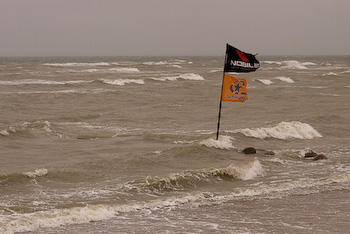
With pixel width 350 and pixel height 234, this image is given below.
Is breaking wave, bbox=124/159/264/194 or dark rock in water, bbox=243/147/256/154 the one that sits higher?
dark rock in water, bbox=243/147/256/154

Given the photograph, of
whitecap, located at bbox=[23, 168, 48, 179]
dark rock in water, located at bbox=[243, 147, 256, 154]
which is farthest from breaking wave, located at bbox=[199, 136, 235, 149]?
whitecap, located at bbox=[23, 168, 48, 179]

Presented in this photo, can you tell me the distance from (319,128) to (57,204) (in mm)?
14236

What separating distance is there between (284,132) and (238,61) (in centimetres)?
594

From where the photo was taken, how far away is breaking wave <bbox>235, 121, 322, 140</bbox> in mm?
19234

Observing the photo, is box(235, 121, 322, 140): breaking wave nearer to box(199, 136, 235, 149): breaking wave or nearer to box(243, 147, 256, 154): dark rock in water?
box(199, 136, 235, 149): breaking wave

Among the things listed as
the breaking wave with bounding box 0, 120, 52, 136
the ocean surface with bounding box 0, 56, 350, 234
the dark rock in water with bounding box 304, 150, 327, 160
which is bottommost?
the breaking wave with bounding box 0, 120, 52, 136

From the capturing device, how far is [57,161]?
46.3 ft

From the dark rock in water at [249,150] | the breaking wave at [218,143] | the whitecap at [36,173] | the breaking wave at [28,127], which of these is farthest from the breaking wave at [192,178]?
the breaking wave at [28,127]

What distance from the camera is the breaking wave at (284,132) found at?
1923 cm

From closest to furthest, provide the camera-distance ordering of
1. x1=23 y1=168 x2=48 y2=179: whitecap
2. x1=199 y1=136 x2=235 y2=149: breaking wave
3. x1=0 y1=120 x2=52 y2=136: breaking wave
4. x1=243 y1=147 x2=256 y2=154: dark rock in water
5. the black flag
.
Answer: x1=23 y1=168 x2=48 y2=179: whitecap → the black flag → x1=243 y1=147 x2=256 y2=154: dark rock in water → x1=199 y1=136 x2=235 y2=149: breaking wave → x1=0 y1=120 x2=52 y2=136: breaking wave

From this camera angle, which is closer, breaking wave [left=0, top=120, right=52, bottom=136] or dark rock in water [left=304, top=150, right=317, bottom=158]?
dark rock in water [left=304, top=150, right=317, bottom=158]

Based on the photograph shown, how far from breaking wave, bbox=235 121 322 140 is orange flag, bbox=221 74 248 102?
12.9 feet

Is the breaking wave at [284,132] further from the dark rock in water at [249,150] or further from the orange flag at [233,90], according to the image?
the orange flag at [233,90]

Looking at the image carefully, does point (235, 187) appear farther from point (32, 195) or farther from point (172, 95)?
point (172, 95)
